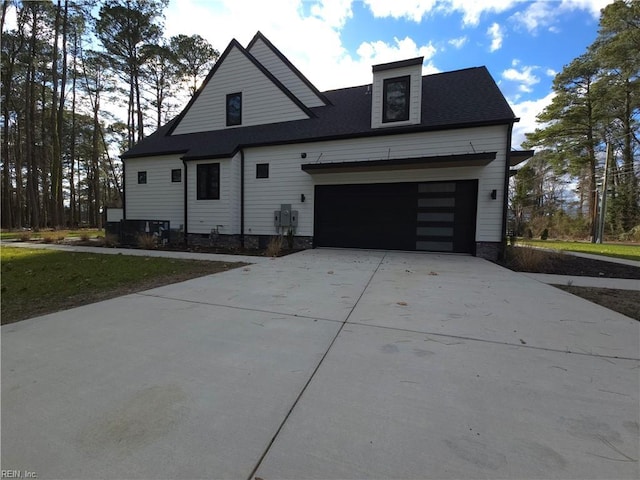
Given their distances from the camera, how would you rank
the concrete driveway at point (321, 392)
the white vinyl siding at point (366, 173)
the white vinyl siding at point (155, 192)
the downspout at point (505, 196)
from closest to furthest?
the concrete driveway at point (321, 392), the downspout at point (505, 196), the white vinyl siding at point (366, 173), the white vinyl siding at point (155, 192)

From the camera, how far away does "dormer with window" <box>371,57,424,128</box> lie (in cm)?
945

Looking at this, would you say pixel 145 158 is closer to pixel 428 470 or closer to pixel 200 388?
pixel 200 388

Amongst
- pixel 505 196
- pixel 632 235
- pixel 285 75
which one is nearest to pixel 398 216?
pixel 505 196

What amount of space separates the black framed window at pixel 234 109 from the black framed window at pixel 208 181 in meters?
2.54

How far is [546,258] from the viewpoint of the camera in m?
7.34

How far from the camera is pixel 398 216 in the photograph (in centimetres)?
984

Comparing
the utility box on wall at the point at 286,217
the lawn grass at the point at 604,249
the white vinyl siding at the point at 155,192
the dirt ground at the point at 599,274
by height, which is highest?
the white vinyl siding at the point at 155,192

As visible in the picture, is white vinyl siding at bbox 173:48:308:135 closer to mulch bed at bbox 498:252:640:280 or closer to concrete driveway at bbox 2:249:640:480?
mulch bed at bbox 498:252:640:280

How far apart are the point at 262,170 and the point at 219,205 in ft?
7.13

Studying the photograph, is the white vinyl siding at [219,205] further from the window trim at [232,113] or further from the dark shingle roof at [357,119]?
the window trim at [232,113]

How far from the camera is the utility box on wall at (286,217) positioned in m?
10.6

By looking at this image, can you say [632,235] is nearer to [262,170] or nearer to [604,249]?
[604,249]

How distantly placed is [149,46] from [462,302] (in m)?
23.7

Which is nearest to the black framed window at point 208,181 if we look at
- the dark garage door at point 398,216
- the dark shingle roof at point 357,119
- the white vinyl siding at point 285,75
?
the dark shingle roof at point 357,119
